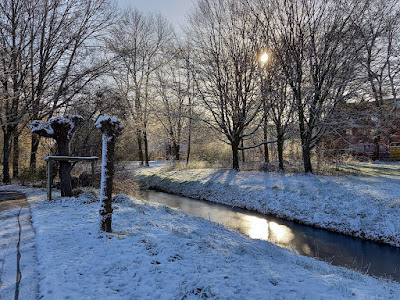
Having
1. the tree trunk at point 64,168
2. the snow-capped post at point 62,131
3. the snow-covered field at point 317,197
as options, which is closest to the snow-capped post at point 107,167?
the snow-capped post at point 62,131

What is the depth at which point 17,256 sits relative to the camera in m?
4.41

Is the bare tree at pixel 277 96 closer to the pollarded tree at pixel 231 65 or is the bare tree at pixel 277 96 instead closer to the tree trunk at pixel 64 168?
the pollarded tree at pixel 231 65

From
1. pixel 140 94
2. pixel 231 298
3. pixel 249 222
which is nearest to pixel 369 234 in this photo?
pixel 249 222

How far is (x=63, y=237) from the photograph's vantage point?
17.5ft

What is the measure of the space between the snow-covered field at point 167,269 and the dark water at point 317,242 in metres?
1.82

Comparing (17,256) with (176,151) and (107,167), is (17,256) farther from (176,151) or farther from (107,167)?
(176,151)

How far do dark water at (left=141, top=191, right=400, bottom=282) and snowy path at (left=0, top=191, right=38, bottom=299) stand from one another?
259 inches

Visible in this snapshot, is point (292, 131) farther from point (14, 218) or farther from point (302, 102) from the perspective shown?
point (14, 218)

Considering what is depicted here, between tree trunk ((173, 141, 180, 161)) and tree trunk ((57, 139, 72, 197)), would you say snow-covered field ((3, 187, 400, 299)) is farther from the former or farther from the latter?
tree trunk ((173, 141, 180, 161))

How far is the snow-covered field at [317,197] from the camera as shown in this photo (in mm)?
9039

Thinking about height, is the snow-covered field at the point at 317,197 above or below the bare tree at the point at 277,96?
below

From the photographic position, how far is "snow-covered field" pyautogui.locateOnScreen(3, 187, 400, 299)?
12.0ft

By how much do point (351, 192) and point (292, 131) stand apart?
25.3ft

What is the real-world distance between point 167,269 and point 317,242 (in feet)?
20.4
